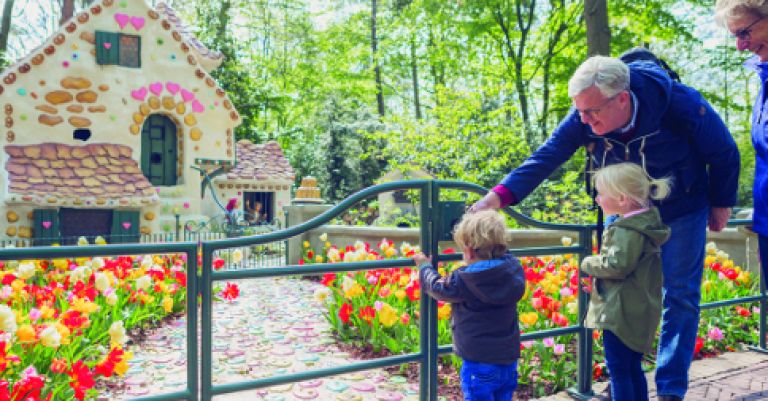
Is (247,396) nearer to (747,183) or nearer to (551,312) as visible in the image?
(551,312)

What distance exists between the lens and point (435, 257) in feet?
8.44

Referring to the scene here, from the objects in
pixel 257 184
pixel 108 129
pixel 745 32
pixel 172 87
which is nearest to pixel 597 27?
pixel 745 32

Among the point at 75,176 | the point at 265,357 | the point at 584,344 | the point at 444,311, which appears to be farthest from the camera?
the point at 75,176

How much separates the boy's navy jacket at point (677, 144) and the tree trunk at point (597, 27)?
6.36 metres

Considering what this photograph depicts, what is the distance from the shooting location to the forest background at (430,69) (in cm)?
1108

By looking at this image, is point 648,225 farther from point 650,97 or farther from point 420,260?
point 420,260

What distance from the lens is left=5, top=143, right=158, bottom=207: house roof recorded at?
12461 mm

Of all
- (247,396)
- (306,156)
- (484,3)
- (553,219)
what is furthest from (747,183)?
(247,396)

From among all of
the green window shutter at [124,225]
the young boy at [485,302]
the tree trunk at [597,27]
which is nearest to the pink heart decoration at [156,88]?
the green window shutter at [124,225]

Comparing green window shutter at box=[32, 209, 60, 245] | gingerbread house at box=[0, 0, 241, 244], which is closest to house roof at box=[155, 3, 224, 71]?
gingerbread house at box=[0, 0, 241, 244]

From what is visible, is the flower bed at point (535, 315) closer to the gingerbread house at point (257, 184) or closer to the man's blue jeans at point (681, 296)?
the man's blue jeans at point (681, 296)

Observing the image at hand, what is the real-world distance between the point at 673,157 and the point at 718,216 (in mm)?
426

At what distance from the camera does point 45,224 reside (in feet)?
41.0

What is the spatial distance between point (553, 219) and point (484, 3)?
11.0 m
